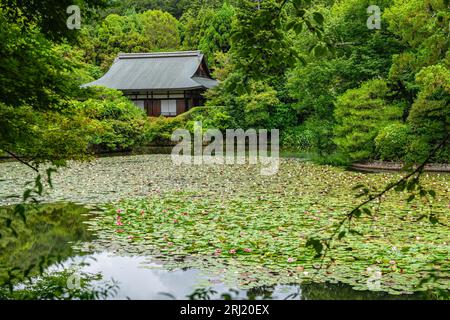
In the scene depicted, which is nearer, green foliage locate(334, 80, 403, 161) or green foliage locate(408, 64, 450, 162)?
green foliage locate(408, 64, 450, 162)

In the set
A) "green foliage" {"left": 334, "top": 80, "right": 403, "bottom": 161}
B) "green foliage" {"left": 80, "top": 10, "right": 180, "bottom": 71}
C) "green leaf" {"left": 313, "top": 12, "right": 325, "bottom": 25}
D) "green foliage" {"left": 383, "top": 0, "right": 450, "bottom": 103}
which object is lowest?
"green foliage" {"left": 334, "top": 80, "right": 403, "bottom": 161}

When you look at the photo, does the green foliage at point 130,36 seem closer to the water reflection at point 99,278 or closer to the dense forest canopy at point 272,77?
the dense forest canopy at point 272,77

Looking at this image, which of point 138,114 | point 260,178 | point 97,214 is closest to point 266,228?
point 97,214

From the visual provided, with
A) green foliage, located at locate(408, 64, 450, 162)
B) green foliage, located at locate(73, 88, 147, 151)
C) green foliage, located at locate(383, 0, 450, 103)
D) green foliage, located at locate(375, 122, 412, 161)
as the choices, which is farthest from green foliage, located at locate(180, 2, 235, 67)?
green foliage, located at locate(408, 64, 450, 162)

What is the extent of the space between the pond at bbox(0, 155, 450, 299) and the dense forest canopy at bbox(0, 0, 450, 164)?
1318 mm

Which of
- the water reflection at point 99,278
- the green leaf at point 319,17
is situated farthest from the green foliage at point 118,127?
the green leaf at point 319,17

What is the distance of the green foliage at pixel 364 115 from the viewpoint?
15422mm

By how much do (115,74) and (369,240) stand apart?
92.9 feet

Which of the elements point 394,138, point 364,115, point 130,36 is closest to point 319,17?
point 394,138

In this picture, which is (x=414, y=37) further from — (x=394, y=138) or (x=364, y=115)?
(x=394, y=138)

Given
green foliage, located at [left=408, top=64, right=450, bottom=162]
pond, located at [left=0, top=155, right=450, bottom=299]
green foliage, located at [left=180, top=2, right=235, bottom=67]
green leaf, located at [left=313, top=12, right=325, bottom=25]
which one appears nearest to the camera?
green leaf, located at [left=313, top=12, right=325, bottom=25]

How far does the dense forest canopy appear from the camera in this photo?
2.81 m

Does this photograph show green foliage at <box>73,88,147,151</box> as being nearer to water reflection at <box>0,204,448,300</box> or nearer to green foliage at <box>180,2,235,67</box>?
green foliage at <box>180,2,235,67</box>

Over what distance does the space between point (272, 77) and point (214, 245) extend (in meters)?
11.6
